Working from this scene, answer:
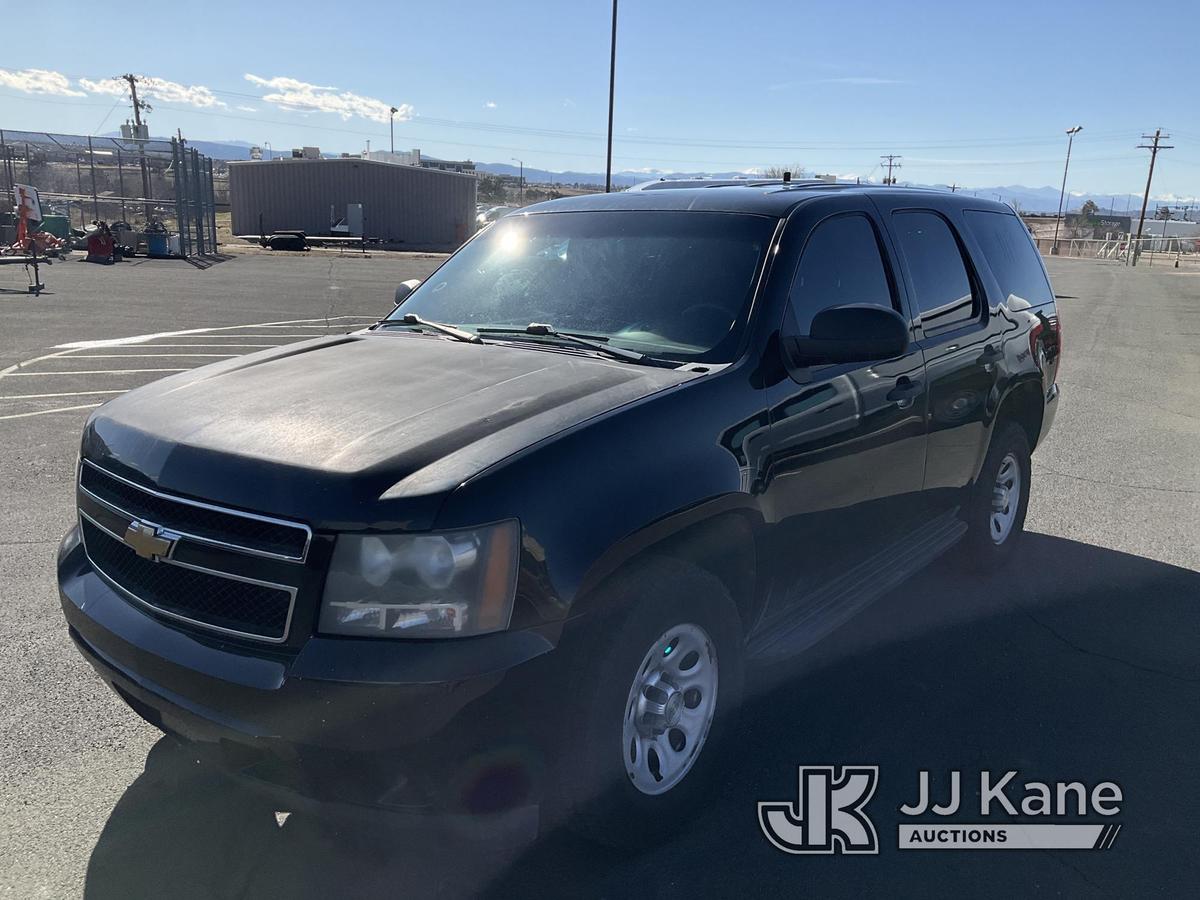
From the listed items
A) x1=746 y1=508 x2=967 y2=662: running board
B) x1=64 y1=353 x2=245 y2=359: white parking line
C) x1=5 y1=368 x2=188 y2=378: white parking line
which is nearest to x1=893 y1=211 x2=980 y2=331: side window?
x1=746 y1=508 x2=967 y2=662: running board

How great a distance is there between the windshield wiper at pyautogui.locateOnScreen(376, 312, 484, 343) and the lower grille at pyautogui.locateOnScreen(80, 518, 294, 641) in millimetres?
1414

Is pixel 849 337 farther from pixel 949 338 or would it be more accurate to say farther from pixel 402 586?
pixel 402 586

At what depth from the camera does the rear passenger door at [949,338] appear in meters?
4.10

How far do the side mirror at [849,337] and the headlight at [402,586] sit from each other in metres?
1.51

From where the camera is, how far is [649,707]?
268cm

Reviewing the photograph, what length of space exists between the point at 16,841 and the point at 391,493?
1.75 meters

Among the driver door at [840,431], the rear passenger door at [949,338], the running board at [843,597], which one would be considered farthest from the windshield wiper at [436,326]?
the rear passenger door at [949,338]

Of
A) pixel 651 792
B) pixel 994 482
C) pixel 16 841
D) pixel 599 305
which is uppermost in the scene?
pixel 599 305

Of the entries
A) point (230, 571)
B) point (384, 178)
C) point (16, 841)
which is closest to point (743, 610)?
point (230, 571)

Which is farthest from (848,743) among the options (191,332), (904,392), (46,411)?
(191,332)

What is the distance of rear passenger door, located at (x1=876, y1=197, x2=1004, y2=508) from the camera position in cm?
410

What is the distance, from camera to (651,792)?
273 centimetres

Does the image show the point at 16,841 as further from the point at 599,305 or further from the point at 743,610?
the point at 599,305

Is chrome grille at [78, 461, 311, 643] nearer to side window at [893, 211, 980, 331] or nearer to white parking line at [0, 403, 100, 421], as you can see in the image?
side window at [893, 211, 980, 331]
